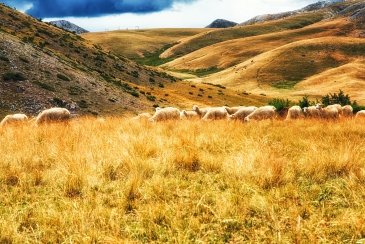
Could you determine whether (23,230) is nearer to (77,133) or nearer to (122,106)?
(77,133)

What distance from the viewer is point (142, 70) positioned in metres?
72.6

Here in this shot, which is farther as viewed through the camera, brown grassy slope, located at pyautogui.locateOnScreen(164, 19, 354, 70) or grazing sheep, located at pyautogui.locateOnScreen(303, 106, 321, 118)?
brown grassy slope, located at pyautogui.locateOnScreen(164, 19, 354, 70)

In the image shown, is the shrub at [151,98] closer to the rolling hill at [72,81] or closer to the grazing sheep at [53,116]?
the rolling hill at [72,81]

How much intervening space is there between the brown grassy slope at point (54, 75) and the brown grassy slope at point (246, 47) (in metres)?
69.4

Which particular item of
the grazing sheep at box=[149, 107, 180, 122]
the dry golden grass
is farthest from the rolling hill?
the dry golden grass

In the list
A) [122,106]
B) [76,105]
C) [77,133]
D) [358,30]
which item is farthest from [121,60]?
[358,30]

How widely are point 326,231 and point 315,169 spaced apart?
250cm

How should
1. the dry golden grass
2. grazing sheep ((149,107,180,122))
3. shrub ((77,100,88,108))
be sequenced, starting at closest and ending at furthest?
the dry golden grass
grazing sheep ((149,107,180,122))
shrub ((77,100,88,108))

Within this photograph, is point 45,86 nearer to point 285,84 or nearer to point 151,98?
point 151,98

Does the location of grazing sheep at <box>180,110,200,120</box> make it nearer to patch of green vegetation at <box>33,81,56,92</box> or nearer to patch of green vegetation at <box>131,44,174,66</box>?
patch of green vegetation at <box>33,81,56,92</box>

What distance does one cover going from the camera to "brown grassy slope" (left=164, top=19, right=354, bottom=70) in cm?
13462

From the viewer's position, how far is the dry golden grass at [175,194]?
5.14 meters

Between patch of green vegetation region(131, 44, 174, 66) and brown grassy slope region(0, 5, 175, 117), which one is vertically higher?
patch of green vegetation region(131, 44, 174, 66)

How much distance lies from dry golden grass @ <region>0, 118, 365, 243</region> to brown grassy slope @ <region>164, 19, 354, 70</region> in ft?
401
